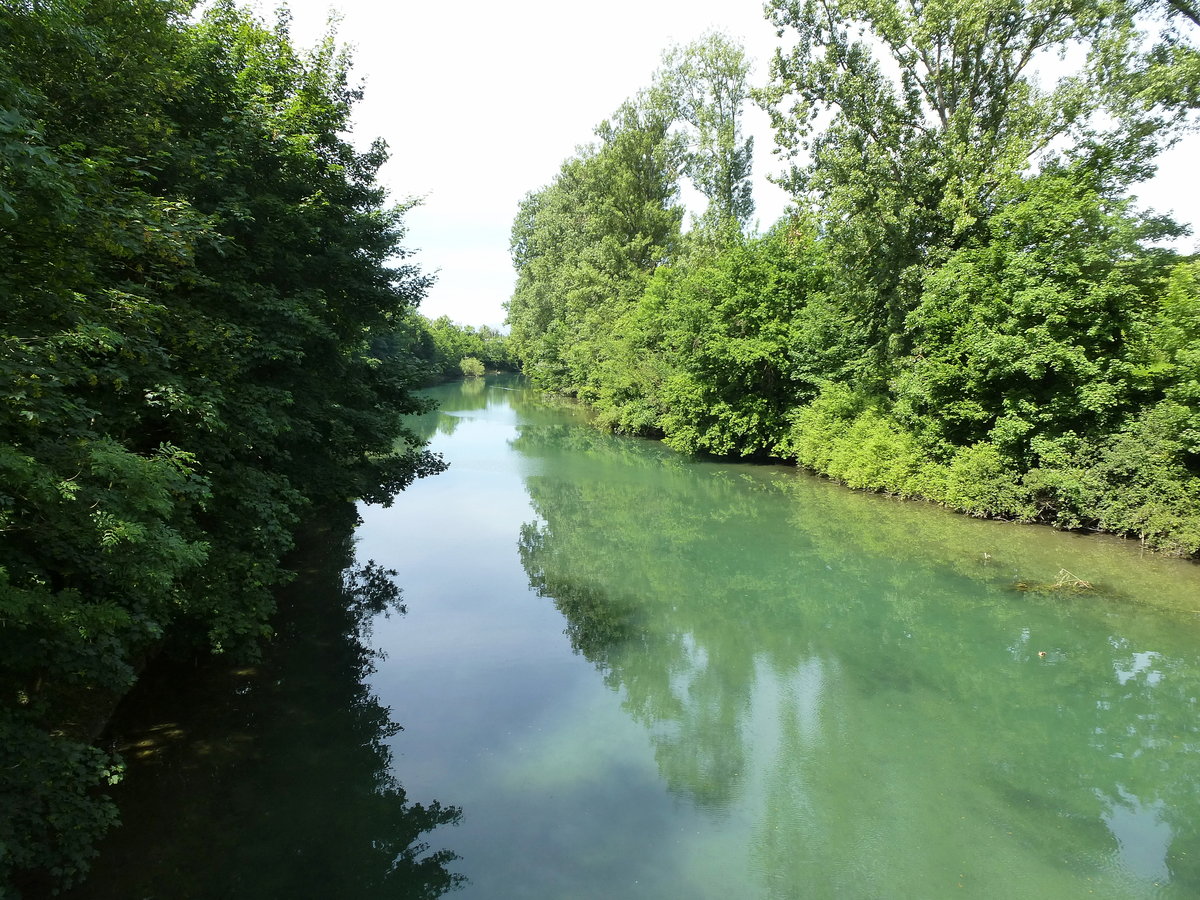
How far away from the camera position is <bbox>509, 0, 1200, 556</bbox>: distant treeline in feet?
44.9

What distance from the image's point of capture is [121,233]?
4.54 m

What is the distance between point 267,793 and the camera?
5.98m

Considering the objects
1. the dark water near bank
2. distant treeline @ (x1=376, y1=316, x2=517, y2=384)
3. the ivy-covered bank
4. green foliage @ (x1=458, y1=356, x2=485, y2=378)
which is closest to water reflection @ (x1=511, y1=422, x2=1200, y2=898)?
the dark water near bank

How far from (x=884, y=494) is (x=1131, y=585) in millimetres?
7467

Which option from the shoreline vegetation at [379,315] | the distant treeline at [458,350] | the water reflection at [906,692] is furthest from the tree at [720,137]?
the distant treeline at [458,350]

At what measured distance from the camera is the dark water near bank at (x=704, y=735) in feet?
17.4

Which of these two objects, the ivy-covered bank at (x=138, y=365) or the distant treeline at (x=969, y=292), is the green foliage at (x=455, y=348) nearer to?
the distant treeline at (x=969, y=292)

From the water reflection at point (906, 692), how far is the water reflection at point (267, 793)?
2711 mm

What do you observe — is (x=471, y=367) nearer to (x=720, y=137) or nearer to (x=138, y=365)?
(x=720, y=137)

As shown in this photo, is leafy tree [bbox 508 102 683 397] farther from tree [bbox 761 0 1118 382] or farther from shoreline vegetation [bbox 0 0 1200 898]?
tree [bbox 761 0 1118 382]

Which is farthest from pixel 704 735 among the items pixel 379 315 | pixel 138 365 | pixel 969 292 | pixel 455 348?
pixel 455 348

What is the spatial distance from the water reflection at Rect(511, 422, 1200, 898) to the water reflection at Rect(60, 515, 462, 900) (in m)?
2.71

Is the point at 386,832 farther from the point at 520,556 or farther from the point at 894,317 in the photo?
the point at 894,317

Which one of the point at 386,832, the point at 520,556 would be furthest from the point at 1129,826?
the point at 520,556
